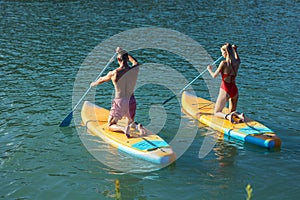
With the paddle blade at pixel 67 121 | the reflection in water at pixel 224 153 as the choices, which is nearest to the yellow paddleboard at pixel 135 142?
the paddle blade at pixel 67 121

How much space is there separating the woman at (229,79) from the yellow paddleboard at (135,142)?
243 centimetres

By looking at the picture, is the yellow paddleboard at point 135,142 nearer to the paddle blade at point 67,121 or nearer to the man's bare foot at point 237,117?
the paddle blade at point 67,121

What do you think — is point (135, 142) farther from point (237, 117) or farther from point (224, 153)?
point (237, 117)

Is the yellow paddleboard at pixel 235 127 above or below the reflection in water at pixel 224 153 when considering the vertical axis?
above

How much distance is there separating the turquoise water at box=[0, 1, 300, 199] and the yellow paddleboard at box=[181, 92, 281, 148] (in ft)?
0.75

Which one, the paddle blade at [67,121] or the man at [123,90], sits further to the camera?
the paddle blade at [67,121]

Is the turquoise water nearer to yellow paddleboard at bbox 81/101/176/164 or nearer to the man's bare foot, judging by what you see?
yellow paddleboard at bbox 81/101/176/164

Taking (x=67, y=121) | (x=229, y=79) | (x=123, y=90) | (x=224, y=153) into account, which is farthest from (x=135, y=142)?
(x=229, y=79)

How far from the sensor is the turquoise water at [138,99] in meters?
9.84

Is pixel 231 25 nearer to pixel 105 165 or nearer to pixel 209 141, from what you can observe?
pixel 209 141

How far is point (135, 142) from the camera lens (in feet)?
36.4

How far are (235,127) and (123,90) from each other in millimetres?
3174

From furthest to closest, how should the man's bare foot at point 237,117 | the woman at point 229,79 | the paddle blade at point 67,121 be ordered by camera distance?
the paddle blade at point 67,121 < the man's bare foot at point 237,117 < the woman at point 229,79

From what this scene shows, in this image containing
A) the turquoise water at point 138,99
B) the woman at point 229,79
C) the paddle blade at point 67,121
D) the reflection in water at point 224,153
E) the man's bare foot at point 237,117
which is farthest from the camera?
the paddle blade at point 67,121
